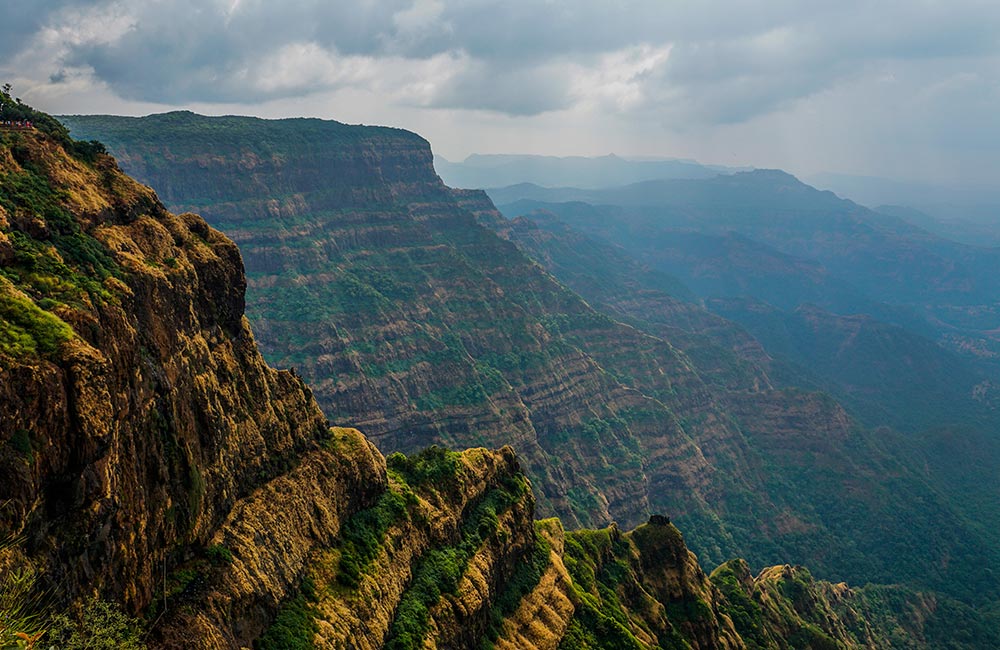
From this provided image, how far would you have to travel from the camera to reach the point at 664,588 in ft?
359

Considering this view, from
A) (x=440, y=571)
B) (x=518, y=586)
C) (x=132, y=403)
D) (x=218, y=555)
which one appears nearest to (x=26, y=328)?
(x=132, y=403)

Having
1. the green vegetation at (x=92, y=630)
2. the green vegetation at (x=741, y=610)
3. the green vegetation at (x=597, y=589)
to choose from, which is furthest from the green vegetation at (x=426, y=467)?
the green vegetation at (x=741, y=610)

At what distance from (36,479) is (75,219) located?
23.8 meters

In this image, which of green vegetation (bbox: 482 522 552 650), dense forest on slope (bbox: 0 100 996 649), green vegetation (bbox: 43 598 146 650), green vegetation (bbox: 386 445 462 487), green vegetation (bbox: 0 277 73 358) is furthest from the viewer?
green vegetation (bbox: 386 445 462 487)

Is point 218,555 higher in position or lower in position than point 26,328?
lower

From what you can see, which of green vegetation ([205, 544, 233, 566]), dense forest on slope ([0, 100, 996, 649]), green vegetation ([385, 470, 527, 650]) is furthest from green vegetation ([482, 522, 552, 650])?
green vegetation ([205, 544, 233, 566])

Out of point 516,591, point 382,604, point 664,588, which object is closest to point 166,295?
point 382,604

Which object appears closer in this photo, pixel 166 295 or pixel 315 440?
pixel 166 295

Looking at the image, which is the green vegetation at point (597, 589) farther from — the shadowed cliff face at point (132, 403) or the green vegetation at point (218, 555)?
the green vegetation at point (218, 555)

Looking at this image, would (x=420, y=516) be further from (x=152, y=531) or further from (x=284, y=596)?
(x=152, y=531)

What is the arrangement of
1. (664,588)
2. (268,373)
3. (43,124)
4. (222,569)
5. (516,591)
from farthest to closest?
(664,588), (516,591), (268,373), (43,124), (222,569)

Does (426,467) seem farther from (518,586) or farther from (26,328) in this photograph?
(26,328)

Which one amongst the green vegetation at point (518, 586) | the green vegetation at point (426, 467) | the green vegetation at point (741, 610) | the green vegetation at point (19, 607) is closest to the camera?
the green vegetation at point (19, 607)

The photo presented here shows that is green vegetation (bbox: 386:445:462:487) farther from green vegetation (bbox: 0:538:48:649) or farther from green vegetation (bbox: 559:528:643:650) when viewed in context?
green vegetation (bbox: 0:538:48:649)
